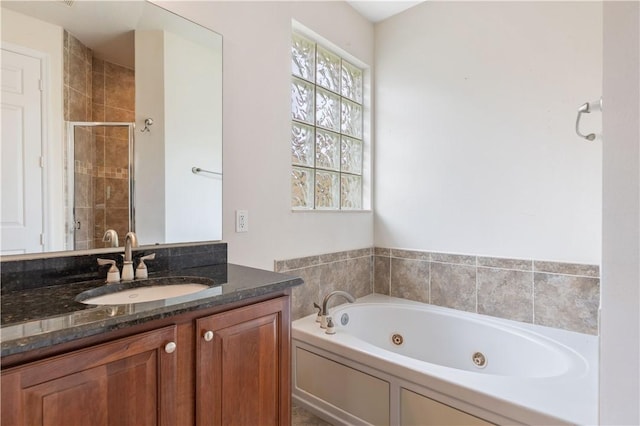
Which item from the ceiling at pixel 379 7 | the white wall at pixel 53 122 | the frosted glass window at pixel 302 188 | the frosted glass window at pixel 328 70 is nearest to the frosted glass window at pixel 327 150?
the frosted glass window at pixel 302 188

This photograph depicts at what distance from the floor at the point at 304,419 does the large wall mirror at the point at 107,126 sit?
42.2 inches

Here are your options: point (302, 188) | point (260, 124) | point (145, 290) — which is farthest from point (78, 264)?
point (302, 188)

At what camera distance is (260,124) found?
1822mm

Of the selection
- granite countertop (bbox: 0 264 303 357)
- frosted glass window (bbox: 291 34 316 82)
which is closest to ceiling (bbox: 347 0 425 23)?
frosted glass window (bbox: 291 34 316 82)

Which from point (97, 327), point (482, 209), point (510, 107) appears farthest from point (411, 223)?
point (97, 327)

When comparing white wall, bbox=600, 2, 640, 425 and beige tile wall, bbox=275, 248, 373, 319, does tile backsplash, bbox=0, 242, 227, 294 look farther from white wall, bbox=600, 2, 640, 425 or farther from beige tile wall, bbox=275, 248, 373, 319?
white wall, bbox=600, 2, 640, 425

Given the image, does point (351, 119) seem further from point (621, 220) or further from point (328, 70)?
point (621, 220)

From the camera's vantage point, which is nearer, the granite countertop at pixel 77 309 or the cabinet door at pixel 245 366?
the granite countertop at pixel 77 309

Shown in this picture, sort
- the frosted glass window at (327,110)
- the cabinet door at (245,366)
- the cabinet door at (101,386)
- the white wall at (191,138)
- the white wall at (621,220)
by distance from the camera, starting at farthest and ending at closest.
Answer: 1. the frosted glass window at (327,110)
2. the white wall at (191,138)
3. the cabinet door at (245,366)
4. the white wall at (621,220)
5. the cabinet door at (101,386)

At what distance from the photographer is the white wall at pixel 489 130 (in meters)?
1.80

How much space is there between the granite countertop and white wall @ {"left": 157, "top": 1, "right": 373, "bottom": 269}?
601 millimetres

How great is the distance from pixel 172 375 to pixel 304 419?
117 cm

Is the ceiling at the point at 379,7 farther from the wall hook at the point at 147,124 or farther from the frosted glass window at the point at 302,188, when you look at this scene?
the wall hook at the point at 147,124

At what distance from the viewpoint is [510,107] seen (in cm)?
201
